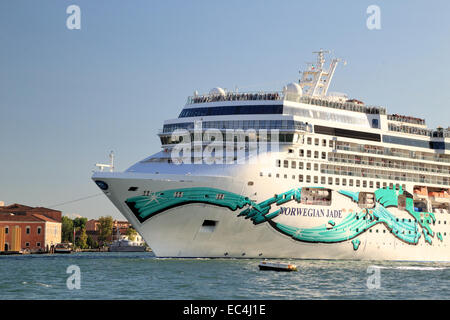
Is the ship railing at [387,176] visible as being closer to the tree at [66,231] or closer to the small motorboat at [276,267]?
the small motorboat at [276,267]

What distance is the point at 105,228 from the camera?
14700 cm

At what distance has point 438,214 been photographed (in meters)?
63.2

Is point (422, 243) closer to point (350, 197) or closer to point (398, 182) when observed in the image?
point (398, 182)

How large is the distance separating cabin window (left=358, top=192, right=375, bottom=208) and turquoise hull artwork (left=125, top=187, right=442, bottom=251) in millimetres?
270

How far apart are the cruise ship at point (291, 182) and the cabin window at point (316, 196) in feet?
0.31

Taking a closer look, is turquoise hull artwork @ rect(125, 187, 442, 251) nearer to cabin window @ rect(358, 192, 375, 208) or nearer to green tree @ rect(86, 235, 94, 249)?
cabin window @ rect(358, 192, 375, 208)

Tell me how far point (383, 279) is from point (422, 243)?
67.6 ft

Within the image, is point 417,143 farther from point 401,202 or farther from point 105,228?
point 105,228

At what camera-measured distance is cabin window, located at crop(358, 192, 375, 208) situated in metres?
56.6

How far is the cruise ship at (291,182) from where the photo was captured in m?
48.4

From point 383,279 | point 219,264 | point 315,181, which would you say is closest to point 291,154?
point 315,181

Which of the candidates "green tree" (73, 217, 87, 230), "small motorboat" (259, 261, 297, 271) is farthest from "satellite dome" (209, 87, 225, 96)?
"green tree" (73, 217, 87, 230)

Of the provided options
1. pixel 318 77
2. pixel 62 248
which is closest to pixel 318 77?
pixel 318 77
